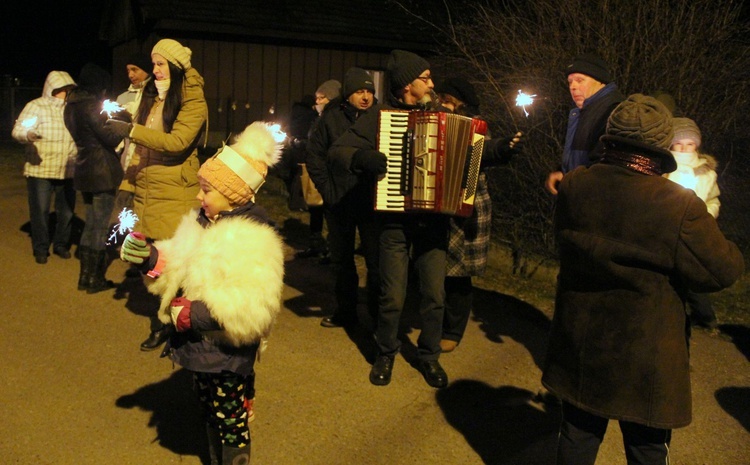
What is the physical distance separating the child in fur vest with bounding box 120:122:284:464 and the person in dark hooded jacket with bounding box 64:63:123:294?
3442 mm

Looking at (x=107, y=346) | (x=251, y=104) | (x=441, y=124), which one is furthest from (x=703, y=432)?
(x=251, y=104)

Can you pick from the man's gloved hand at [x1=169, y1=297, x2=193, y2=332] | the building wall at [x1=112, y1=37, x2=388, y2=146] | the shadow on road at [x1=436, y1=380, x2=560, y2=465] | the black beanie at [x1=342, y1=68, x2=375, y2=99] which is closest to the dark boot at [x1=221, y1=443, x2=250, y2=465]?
the man's gloved hand at [x1=169, y1=297, x2=193, y2=332]

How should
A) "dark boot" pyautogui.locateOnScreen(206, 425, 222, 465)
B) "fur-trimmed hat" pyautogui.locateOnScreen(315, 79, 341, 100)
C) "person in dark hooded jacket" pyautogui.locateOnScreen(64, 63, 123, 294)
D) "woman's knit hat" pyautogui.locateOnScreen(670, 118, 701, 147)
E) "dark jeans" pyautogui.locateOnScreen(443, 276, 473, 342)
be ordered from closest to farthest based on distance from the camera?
"dark boot" pyautogui.locateOnScreen(206, 425, 222, 465)
"woman's knit hat" pyautogui.locateOnScreen(670, 118, 701, 147)
"dark jeans" pyautogui.locateOnScreen(443, 276, 473, 342)
"person in dark hooded jacket" pyautogui.locateOnScreen(64, 63, 123, 294)
"fur-trimmed hat" pyautogui.locateOnScreen(315, 79, 341, 100)

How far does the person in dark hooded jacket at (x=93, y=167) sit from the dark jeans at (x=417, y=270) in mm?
2947

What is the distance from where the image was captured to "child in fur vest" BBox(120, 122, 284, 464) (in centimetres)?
338

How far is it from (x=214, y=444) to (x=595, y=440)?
5.93 feet

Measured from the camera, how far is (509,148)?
4.78 metres

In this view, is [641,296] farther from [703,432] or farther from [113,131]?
[113,131]

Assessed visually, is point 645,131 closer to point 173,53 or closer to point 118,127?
point 173,53

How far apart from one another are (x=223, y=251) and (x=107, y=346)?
280cm

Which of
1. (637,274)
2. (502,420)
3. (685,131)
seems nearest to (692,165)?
(685,131)

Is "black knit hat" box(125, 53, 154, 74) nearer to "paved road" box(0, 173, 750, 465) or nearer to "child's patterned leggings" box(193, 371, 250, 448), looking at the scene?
"paved road" box(0, 173, 750, 465)

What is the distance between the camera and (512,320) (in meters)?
6.74

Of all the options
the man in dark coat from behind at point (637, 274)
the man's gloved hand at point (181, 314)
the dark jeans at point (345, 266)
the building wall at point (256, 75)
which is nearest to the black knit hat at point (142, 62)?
the dark jeans at point (345, 266)
